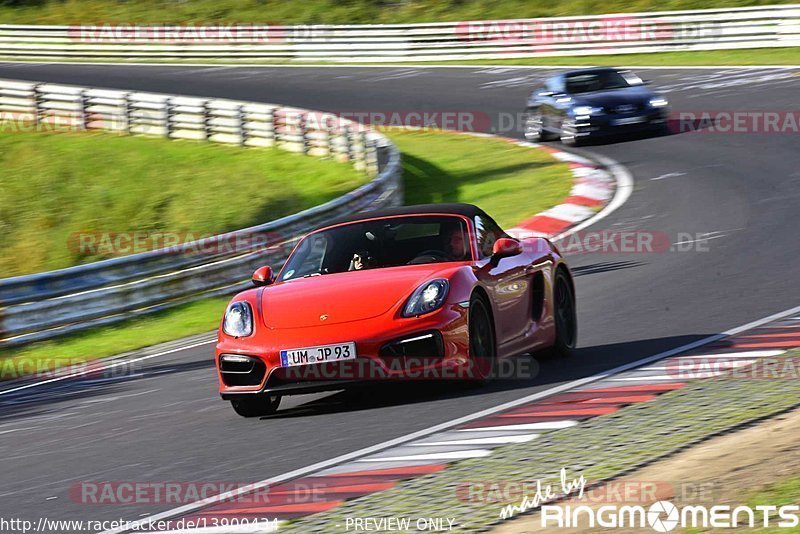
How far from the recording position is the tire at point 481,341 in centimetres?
804

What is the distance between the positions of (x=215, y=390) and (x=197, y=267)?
541cm

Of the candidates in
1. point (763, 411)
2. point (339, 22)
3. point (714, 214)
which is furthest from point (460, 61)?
point (763, 411)

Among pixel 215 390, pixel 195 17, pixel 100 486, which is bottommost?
pixel 195 17

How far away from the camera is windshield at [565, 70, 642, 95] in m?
23.6

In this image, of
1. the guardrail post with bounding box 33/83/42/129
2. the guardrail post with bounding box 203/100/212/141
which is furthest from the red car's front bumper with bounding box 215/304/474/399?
the guardrail post with bounding box 33/83/42/129

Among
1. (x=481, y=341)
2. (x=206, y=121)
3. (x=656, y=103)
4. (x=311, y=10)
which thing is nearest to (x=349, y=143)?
(x=656, y=103)

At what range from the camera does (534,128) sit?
2444cm

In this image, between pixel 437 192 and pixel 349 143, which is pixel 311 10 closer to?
pixel 349 143

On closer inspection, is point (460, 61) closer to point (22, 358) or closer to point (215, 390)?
point (22, 358)

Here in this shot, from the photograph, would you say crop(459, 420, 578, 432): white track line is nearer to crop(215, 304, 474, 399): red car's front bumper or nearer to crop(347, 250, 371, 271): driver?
crop(215, 304, 474, 399): red car's front bumper

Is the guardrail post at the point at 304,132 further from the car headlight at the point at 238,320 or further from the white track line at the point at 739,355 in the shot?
the white track line at the point at 739,355

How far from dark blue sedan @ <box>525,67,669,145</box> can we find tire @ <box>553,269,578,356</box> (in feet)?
44.3

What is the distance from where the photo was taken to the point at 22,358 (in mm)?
12609

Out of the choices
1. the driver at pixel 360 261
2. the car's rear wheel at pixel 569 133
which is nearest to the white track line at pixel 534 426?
the driver at pixel 360 261
